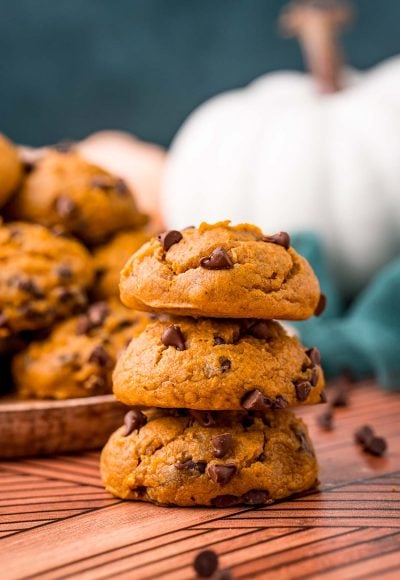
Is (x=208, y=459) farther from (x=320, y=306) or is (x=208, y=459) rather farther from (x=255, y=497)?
(x=320, y=306)

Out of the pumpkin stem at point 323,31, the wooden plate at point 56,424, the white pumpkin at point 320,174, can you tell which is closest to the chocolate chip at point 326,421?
the wooden plate at point 56,424

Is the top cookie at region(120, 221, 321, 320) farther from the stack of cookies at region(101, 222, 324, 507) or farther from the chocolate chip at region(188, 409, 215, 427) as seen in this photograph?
the chocolate chip at region(188, 409, 215, 427)

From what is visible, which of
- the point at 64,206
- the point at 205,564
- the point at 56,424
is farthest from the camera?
the point at 64,206

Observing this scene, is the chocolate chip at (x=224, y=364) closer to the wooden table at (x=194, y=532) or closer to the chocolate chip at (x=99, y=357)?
the wooden table at (x=194, y=532)

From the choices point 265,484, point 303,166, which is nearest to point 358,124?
point 303,166

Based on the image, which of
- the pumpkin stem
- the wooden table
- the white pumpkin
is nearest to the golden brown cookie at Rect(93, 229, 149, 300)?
the wooden table

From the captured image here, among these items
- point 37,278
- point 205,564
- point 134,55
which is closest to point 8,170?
point 37,278
